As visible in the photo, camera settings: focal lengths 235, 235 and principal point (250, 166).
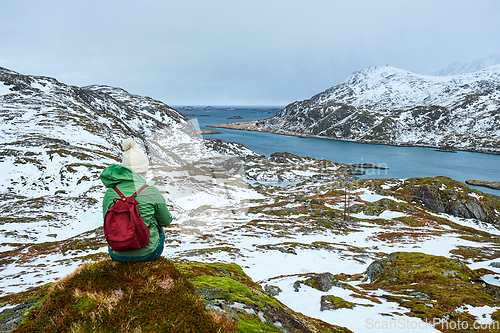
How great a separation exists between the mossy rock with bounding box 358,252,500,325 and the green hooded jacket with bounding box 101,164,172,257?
47.7 ft

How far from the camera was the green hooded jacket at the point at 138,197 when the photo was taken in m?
5.85

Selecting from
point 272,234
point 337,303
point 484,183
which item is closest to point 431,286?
point 337,303

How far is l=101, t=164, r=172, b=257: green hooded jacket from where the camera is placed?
5.85 meters

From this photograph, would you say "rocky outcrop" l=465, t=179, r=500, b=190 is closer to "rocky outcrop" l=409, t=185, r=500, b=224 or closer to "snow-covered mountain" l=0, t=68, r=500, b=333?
"snow-covered mountain" l=0, t=68, r=500, b=333

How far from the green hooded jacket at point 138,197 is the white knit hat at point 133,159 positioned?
136 millimetres

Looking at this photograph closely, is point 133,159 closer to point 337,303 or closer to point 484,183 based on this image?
point 337,303

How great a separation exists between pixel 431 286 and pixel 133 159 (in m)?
21.3

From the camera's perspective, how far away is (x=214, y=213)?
6562 cm

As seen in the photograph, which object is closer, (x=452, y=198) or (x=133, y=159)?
(x=133, y=159)

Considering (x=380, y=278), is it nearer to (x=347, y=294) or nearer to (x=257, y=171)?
(x=347, y=294)

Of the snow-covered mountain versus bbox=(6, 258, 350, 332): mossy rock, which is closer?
bbox=(6, 258, 350, 332): mossy rock

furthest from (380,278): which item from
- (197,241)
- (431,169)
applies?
(431,169)

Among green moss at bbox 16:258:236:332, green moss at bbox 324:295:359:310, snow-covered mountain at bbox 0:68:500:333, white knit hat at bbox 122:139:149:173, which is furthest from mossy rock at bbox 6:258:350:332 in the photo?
green moss at bbox 324:295:359:310

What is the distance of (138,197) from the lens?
5.91 metres
